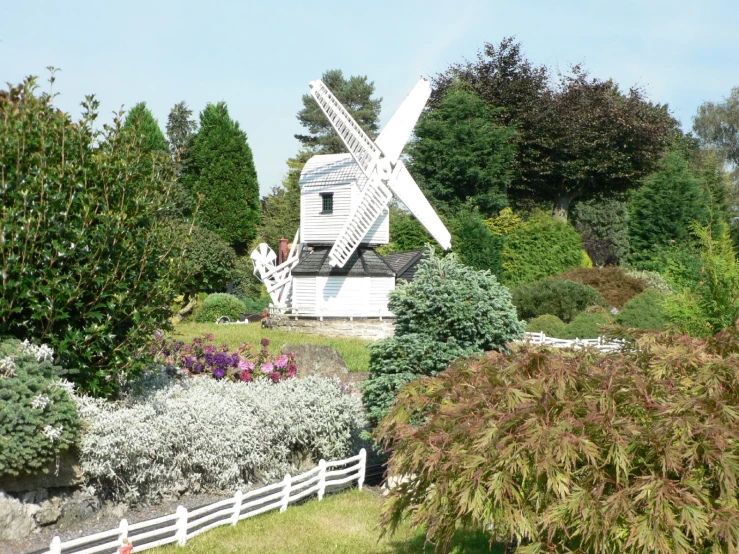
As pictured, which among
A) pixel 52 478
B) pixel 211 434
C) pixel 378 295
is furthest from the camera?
pixel 378 295

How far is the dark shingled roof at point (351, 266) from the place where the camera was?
1214 inches

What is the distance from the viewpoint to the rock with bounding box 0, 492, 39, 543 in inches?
340

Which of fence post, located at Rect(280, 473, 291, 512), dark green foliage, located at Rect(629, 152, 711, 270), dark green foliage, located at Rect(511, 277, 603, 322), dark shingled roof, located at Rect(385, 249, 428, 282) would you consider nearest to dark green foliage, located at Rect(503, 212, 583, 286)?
dark green foliage, located at Rect(629, 152, 711, 270)

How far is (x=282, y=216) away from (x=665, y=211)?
22.8m

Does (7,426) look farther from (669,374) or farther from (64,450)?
(669,374)

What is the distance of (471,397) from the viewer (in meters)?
6.27

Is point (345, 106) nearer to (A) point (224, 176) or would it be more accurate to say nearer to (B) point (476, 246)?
(A) point (224, 176)

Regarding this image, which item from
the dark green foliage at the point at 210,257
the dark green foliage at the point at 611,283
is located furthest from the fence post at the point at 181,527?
the dark green foliage at the point at 210,257

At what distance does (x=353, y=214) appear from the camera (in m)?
29.1

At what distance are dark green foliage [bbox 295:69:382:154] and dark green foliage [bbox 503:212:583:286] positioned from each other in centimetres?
2464

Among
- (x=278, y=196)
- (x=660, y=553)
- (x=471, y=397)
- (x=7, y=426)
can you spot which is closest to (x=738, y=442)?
(x=660, y=553)

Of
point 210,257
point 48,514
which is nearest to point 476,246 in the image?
point 210,257

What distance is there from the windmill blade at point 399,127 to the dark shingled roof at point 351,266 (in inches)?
156

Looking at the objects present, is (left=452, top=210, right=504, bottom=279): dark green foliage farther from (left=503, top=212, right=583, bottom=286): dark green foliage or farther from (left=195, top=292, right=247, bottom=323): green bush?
(left=195, top=292, right=247, bottom=323): green bush
